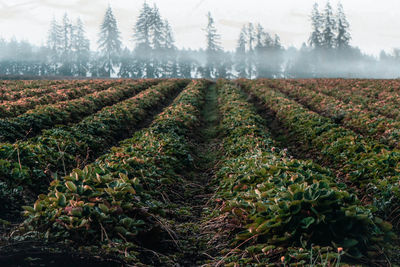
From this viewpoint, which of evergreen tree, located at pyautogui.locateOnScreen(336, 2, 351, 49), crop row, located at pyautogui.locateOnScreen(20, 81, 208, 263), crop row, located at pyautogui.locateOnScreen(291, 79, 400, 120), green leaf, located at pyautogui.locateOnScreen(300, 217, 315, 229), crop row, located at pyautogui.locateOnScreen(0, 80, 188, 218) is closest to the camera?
green leaf, located at pyautogui.locateOnScreen(300, 217, 315, 229)

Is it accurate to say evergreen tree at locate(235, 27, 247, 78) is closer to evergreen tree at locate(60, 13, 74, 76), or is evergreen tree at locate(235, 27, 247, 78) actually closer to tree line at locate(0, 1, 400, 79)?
tree line at locate(0, 1, 400, 79)

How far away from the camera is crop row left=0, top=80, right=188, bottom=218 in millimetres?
6312

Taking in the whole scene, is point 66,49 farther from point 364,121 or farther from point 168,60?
point 364,121

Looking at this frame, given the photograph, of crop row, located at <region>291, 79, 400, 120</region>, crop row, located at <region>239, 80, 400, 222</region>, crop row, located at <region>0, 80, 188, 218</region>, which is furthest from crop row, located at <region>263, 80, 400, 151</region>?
crop row, located at <region>0, 80, 188, 218</region>

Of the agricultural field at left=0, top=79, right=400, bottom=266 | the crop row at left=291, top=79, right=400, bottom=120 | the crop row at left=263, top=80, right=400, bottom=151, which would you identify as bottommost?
the agricultural field at left=0, top=79, right=400, bottom=266

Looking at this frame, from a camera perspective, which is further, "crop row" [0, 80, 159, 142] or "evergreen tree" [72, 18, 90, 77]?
"evergreen tree" [72, 18, 90, 77]

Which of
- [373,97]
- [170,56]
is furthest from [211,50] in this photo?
[373,97]

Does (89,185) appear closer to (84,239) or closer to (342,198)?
(84,239)

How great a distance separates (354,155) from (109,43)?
3223 inches

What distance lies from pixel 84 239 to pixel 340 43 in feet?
287

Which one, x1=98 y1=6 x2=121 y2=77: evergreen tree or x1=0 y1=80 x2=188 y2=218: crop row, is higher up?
x1=98 y1=6 x2=121 y2=77: evergreen tree

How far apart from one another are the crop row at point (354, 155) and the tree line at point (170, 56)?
7143cm

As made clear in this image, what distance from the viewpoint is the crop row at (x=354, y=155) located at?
598 cm

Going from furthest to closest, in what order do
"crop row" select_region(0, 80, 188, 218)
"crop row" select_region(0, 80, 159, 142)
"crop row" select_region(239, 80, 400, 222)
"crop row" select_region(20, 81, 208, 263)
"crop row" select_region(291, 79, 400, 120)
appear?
"crop row" select_region(291, 79, 400, 120)
"crop row" select_region(0, 80, 159, 142)
"crop row" select_region(0, 80, 188, 218)
"crop row" select_region(239, 80, 400, 222)
"crop row" select_region(20, 81, 208, 263)
